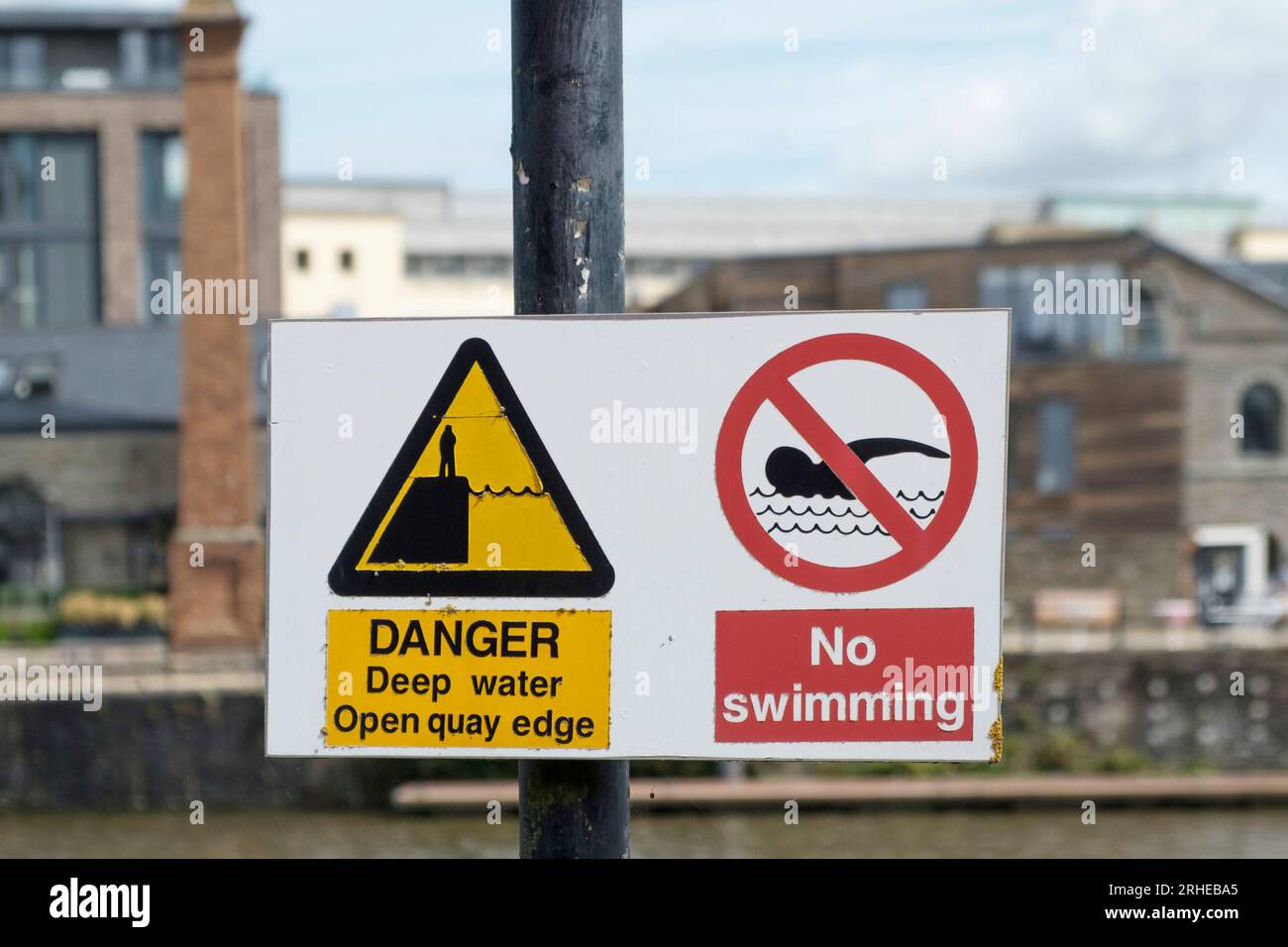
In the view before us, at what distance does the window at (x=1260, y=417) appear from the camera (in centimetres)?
4356

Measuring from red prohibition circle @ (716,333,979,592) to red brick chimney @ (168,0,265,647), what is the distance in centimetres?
3060

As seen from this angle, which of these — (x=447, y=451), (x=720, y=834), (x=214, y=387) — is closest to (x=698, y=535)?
(x=447, y=451)

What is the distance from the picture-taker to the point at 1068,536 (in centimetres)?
4103

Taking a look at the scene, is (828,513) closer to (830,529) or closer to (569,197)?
(830,529)

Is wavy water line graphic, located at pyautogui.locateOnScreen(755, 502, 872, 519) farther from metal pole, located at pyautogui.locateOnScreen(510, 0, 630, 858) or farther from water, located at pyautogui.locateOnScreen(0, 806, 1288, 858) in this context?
water, located at pyautogui.locateOnScreen(0, 806, 1288, 858)

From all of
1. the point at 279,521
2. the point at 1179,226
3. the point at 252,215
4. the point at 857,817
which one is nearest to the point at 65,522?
the point at 252,215

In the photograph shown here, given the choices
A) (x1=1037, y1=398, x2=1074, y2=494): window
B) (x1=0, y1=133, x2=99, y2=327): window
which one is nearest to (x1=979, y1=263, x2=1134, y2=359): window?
(x1=1037, y1=398, x2=1074, y2=494): window

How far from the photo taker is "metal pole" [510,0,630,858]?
8.86 feet

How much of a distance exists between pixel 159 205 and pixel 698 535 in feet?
154

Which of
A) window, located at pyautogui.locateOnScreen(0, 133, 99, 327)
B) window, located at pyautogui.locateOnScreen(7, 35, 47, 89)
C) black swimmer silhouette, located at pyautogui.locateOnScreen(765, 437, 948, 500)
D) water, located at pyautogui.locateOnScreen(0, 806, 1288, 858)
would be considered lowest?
water, located at pyautogui.locateOnScreen(0, 806, 1288, 858)

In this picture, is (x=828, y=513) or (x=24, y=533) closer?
(x=828, y=513)

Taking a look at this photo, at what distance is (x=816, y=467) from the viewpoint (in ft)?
9.27

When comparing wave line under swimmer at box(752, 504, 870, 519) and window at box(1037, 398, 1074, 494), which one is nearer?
wave line under swimmer at box(752, 504, 870, 519)

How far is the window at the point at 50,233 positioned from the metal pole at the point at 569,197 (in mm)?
46930
